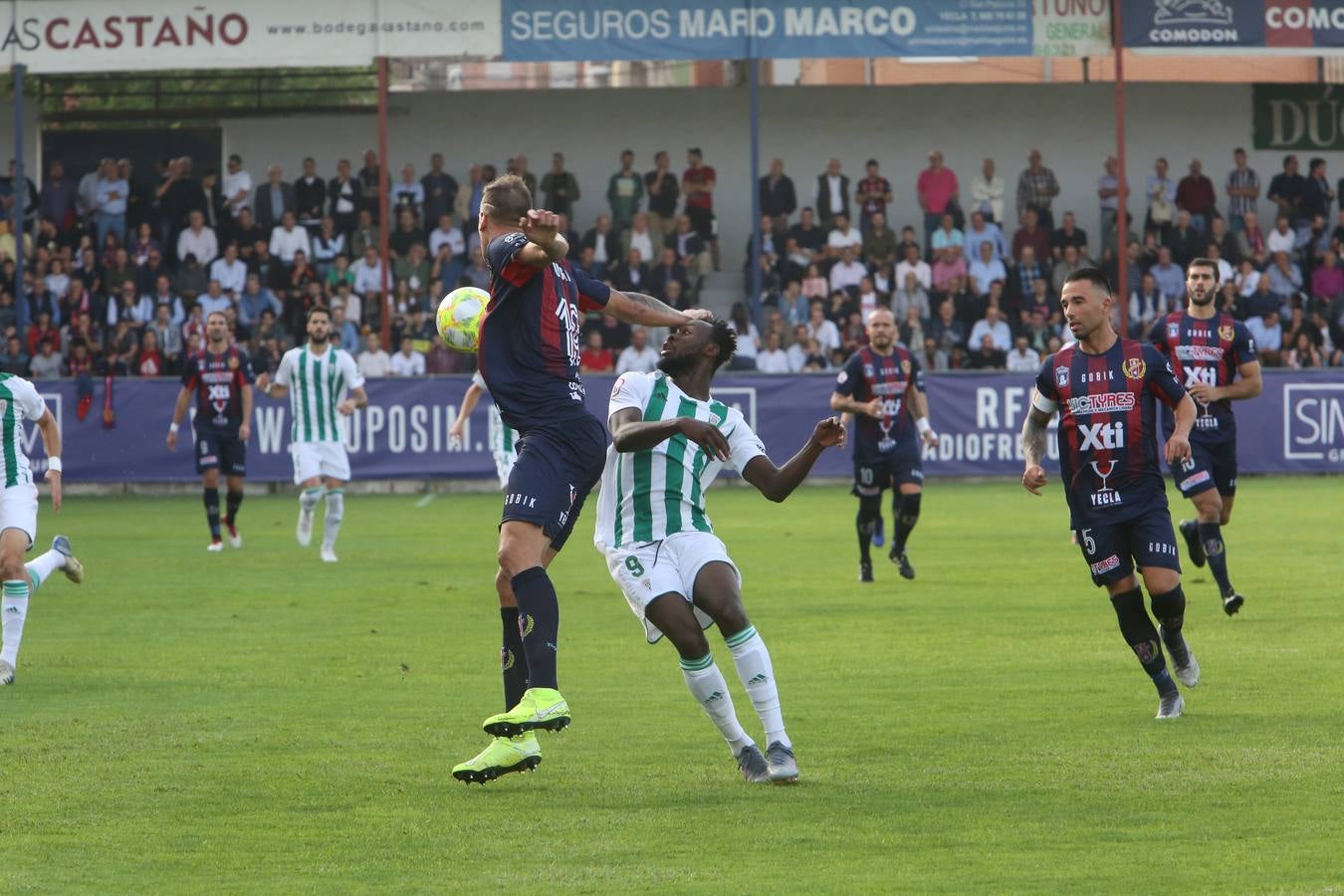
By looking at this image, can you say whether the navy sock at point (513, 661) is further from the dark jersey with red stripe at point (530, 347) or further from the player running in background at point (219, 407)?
the player running in background at point (219, 407)

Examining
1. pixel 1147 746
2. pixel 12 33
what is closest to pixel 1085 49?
pixel 12 33

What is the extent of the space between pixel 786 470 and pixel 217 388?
13581 mm

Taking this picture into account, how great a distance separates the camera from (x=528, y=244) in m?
7.31

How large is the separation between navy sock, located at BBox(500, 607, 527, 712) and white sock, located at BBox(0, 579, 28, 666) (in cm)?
394

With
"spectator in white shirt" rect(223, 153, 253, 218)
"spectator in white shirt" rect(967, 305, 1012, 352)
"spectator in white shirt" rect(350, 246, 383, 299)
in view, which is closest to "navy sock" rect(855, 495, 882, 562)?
"spectator in white shirt" rect(967, 305, 1012, 352)

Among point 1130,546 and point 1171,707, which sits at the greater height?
point 1130,546

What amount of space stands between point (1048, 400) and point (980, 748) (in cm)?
195

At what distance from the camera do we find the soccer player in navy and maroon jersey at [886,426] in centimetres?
1631

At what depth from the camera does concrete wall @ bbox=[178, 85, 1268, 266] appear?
35.7m

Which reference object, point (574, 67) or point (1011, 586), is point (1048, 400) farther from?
point (574, 67)

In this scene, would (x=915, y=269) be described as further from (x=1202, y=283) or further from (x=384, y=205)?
(x=1202, y=283)

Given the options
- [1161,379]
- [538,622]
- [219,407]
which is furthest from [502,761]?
[219,407]

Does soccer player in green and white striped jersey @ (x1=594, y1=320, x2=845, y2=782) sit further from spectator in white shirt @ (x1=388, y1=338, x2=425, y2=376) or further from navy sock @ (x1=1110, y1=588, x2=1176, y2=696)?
spectator in white shirt @ (x1=388, y1=338, x2=425, y2=376)

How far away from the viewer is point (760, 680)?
749cm
